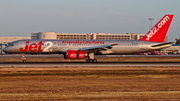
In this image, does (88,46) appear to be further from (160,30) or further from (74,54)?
(160,30)

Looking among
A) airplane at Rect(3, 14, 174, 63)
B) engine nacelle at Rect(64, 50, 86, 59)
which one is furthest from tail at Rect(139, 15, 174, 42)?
engine nacelle at Rect(64, 50, 86, 59)

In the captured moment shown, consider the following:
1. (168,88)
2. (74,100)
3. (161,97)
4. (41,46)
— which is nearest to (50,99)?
(74,100)

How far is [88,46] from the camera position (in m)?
42.6

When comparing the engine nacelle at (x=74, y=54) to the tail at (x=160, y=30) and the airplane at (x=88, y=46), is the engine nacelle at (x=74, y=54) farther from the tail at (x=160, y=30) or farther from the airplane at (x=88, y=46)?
the tail at (x=160, y=30)

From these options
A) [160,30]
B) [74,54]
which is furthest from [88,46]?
[160,30]

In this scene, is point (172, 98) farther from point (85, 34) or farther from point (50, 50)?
point (85, 34)

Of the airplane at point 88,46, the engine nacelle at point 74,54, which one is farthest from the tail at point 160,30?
the engine nacelle at point 74,54

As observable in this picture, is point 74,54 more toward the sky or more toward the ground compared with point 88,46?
more toward the ground

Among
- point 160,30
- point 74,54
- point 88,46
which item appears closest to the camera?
point 74,54

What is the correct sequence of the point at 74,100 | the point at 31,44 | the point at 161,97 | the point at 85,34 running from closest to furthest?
1. the point at 74,100
2. the point at 161,97
3. the point at 31,44
4. the point at 85,34

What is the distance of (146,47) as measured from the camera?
44531 millimetres

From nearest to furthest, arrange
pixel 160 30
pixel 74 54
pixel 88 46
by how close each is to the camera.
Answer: pixel 74 54 < pixel 88 46 < pixel 160 30

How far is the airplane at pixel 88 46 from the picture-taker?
4081 centimetres

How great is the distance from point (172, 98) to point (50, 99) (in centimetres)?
755
